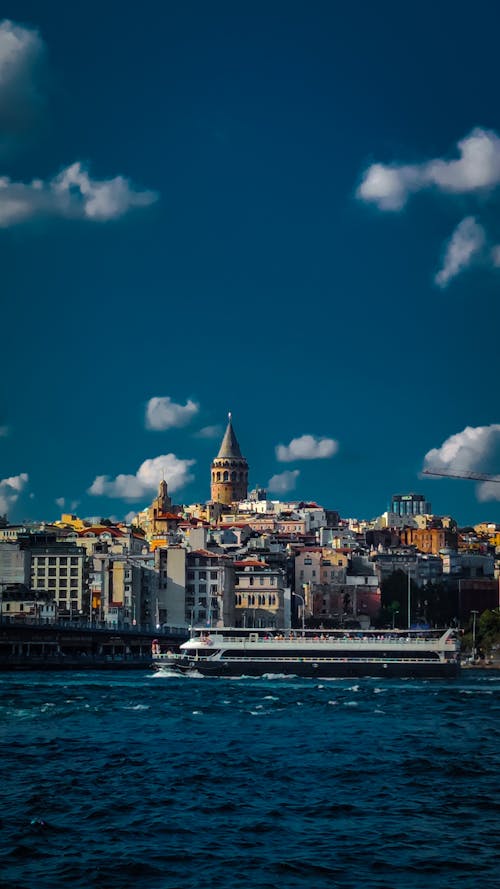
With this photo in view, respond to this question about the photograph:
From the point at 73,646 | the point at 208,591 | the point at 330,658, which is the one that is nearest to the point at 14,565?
the point at 208,591

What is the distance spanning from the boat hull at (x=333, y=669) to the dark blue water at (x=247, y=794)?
82.6 ft

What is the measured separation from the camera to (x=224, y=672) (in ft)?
333

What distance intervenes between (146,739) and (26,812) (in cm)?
1916

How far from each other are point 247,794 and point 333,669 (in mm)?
60124

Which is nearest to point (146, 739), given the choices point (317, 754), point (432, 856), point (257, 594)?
point (317, 754)

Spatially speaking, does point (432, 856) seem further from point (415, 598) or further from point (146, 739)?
point (415, 598)

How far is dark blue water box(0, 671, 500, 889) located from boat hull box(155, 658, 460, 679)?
82.6 ft

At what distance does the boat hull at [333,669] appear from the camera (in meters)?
102

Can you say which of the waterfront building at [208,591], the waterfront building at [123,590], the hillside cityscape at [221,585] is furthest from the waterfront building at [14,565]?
the waterfront building at [208,591]

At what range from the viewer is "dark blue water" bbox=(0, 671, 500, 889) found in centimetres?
3155

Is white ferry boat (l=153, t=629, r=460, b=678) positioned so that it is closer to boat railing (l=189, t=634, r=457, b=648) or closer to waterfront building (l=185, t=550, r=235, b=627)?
boat railing (l=189, t=634, r=457, b=648)

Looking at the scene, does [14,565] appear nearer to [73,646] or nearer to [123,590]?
[123,590]

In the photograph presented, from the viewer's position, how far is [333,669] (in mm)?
101625

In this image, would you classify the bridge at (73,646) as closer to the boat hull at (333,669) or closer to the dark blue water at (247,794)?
the boat hull at (333,669)
